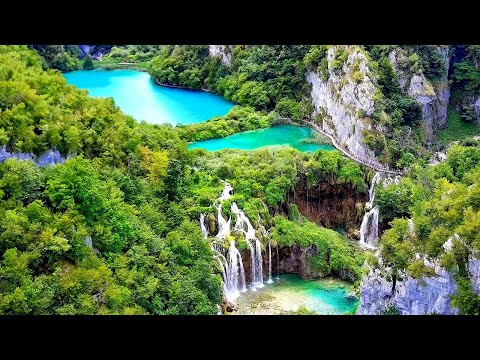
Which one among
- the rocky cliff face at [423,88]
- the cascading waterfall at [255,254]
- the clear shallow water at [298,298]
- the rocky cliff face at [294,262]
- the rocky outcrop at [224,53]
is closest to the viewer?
the clear shallow water at [298,298]

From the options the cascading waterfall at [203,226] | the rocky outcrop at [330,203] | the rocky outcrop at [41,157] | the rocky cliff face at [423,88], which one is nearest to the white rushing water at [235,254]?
the cascading waterfall at [203,226]

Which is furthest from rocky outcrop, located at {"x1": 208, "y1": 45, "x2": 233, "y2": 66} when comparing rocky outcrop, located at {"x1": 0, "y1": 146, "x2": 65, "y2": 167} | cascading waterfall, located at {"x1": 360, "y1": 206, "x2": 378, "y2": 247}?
rocky outcrop, located at {"x1": 0, "y1": 146, "x2": 65, "y2": 167}

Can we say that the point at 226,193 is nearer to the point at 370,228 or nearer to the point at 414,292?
the point at 370,228

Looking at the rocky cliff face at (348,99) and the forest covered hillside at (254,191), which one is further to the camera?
the rocky cliff face at (348,99)

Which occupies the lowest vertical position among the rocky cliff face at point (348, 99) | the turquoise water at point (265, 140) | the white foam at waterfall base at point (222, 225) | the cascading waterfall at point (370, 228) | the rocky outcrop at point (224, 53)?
the cascading waterfall at point (370, 228)

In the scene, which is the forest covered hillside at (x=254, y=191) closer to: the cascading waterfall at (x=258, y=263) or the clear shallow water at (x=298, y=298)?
the cascading waterfall at (x=258, y=263)

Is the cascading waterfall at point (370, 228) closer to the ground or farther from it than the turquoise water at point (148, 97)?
closer to the ground

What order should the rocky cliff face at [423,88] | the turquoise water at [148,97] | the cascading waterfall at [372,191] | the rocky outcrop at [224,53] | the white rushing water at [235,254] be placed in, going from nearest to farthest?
the white rushing water at [235,254], the cascading waterfall at [372,191], the rocky cliff face at [423,88], the turquoise water at [148,97], the rocky outcrop at [224,53]
